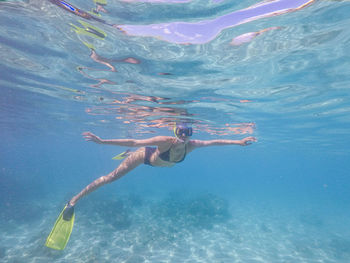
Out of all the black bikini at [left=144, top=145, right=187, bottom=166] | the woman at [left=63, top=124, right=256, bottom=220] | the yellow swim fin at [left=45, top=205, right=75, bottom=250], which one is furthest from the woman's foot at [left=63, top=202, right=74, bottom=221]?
the black bikini at [left=144, top=145, right=187, bottom=166]

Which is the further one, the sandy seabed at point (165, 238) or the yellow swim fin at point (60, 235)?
the sandy seabed at point (165, 238)

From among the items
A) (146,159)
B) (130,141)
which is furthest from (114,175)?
(130,141)

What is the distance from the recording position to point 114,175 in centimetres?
748

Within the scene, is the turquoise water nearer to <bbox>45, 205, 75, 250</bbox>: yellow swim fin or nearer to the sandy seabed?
the sandy seabed

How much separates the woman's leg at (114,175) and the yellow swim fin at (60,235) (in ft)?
3.22

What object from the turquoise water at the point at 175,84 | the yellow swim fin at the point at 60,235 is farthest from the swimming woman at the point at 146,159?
the turquoise water at the point at 175,84

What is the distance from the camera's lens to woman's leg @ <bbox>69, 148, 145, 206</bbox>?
23.9ft

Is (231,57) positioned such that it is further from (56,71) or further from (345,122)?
(345,122)

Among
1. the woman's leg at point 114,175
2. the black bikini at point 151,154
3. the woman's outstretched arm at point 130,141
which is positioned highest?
the woman's outstretched arm at point 130,141

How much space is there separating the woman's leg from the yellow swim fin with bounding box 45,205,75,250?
3.22 ft

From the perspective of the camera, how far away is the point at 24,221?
57.3ft

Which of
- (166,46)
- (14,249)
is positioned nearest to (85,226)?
(14,249)

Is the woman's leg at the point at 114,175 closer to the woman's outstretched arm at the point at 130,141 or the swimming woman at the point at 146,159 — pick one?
the swimming woman at the point at 146,159

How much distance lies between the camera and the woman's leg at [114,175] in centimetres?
729
